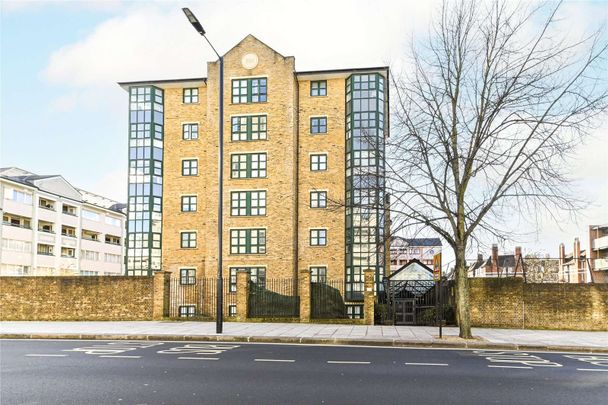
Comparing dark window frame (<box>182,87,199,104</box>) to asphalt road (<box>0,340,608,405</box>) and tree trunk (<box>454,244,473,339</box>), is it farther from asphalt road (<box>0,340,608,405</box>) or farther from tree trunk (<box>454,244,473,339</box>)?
Result: asphalt road (<box>0,340,608,405</box>)

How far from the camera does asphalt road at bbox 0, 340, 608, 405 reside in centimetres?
773

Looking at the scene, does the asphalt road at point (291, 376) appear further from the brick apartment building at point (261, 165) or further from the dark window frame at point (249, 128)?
the dark window frame at point (249, 128)

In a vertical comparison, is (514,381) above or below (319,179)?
below

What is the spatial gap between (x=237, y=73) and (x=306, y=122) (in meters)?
6.47

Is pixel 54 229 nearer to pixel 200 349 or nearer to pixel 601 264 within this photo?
pixel 200 349

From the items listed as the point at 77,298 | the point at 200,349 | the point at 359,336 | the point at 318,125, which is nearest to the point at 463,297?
the point at 359,336

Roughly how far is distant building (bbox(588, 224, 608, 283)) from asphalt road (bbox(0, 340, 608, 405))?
56.5 m

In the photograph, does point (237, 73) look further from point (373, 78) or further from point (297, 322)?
point (297, 322)

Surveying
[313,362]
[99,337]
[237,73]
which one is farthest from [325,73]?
[313,362]

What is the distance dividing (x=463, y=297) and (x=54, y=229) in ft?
218

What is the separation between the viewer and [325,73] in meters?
40.2

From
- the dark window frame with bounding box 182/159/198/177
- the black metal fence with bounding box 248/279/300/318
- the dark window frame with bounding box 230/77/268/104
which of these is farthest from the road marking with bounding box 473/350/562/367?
the dark window frame with bounding box 182/159/198/177

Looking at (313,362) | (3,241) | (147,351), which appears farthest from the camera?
(3,241)

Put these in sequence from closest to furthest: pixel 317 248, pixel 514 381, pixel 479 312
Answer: pixel 514 381
pixel 479 312
pixel 317 248
